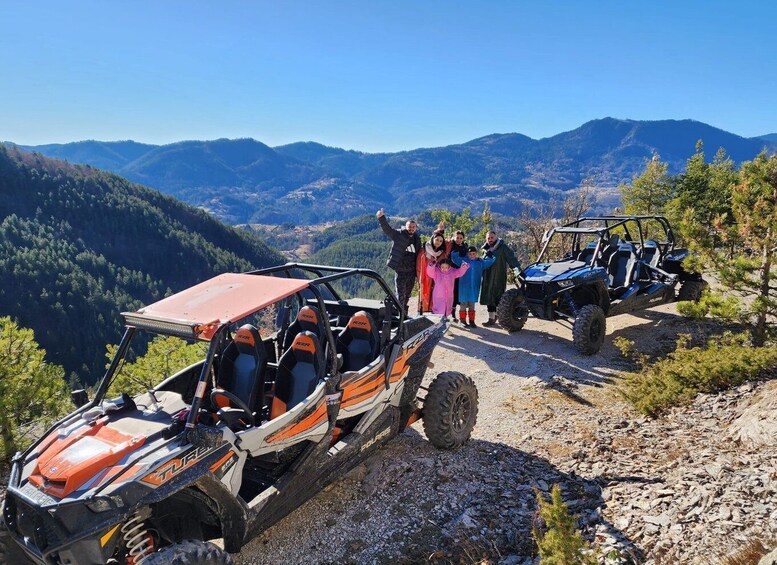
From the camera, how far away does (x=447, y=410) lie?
223 inches

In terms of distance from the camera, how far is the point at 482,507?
4.85 m

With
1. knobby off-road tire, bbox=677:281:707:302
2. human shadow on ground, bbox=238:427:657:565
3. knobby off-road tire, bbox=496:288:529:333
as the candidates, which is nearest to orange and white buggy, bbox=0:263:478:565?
human shadow on ground, bbox=238:427:657:565

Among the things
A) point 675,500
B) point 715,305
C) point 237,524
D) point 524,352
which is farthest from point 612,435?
point 237,524

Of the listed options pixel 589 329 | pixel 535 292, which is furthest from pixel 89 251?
pixel 589 329

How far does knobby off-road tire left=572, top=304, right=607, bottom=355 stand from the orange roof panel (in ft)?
19.8

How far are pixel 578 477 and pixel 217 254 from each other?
131 metres

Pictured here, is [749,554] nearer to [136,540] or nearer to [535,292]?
[136,540]

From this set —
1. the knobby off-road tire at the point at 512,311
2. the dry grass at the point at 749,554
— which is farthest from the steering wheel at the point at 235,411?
the knobby off-road tire at the point at 512,311

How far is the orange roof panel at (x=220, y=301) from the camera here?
3.83 meters

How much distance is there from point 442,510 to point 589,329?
529cm

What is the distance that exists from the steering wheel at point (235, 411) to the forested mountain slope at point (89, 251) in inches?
2999

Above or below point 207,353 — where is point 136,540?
below

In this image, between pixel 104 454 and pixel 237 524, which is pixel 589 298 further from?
pixel 104 454

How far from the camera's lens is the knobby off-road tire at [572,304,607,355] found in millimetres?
8969
